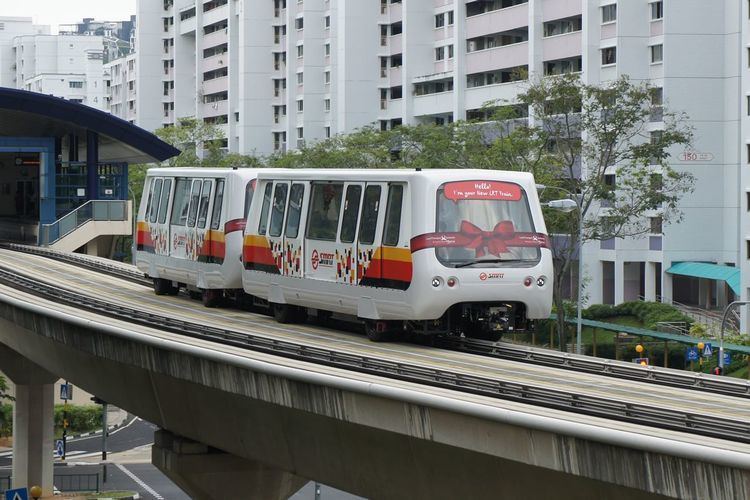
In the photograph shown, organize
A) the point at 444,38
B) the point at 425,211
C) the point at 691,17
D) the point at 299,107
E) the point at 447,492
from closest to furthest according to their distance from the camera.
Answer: the point at 447,492, the point at 425,211, the point at 691,17, the point at 444,38, the point at 299,107

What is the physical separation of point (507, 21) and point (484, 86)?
14.5 feet

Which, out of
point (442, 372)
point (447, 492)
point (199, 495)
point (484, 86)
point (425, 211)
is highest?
point (484, 86)

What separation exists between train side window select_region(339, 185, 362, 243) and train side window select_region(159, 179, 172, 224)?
9.39 m

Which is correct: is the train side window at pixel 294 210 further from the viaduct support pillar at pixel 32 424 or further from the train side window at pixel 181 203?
the viaduct support pillar at pixel 32 424

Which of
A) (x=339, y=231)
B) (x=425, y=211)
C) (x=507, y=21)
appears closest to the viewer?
(x=425, y=211)

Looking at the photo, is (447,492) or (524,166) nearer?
(447,492)

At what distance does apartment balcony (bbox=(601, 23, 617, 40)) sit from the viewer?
74625mm

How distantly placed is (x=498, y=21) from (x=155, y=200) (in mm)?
56509

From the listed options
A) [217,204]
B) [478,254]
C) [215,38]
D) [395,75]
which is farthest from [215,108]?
[478,254]

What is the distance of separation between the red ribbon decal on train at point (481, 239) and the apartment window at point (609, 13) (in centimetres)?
5509

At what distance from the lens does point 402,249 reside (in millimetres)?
21547

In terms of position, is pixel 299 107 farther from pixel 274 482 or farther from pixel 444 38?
pixel 274 482

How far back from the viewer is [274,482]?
24.2m

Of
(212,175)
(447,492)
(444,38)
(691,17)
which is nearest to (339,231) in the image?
(212,175)
